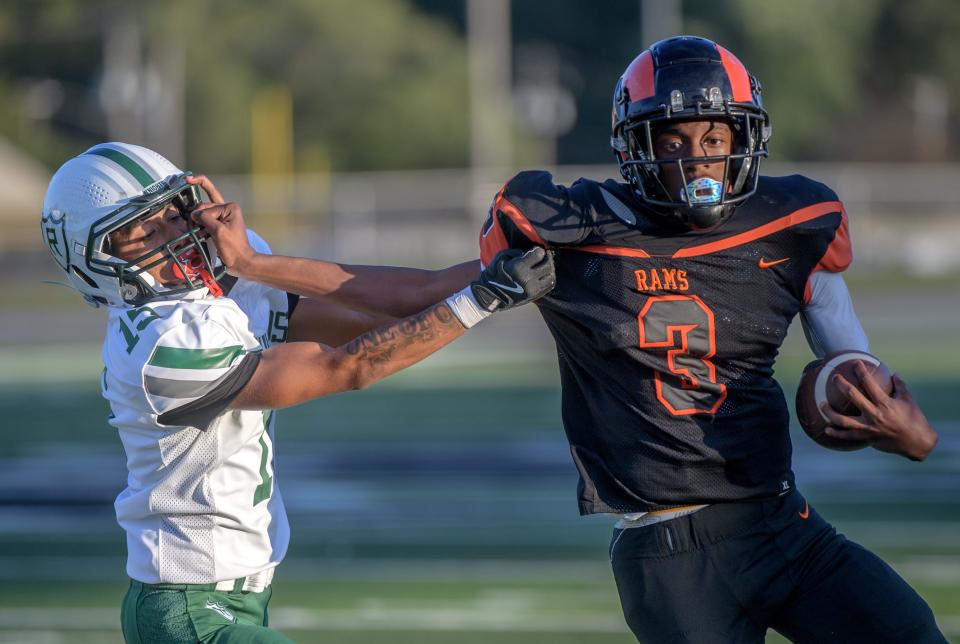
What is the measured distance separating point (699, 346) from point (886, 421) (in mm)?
449

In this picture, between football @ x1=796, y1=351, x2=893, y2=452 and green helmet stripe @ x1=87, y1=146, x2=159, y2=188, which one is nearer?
football @ x1=796, y1=351, x2=893, y2=452

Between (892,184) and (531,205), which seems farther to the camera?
(892,184)

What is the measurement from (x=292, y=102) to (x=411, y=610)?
120 feet

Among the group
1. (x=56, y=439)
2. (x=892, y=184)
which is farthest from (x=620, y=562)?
(x=892, y=184)

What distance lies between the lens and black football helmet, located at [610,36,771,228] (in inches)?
127

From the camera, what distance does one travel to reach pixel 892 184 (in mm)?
29953

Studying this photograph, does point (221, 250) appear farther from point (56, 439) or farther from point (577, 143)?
point (577, 143)

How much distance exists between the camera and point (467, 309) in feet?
10.8

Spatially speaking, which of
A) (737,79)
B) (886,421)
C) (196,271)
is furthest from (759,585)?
(196,271)

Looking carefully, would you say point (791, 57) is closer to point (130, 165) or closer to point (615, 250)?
point (615, 250)

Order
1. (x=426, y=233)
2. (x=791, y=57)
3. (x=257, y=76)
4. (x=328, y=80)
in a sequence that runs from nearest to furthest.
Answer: (x=426, y=233)
(x=328, y=80)
(x=257, y=76)
(x=791, y=57)

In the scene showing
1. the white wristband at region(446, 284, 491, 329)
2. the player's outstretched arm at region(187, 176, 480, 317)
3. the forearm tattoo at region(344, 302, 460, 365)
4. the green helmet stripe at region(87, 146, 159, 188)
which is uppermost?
the green helmet stripe at region(87, 146, 159, 188)

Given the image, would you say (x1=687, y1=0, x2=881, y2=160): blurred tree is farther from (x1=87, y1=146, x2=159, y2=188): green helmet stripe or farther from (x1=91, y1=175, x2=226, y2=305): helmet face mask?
(x1=91, y1=175, x2=226, y2=305): helmet face mask

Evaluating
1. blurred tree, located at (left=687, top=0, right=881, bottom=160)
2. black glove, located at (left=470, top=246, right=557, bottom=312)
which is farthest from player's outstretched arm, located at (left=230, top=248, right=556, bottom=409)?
blurred tree, located at (left=687, top=0, right=881, bottom=160)
